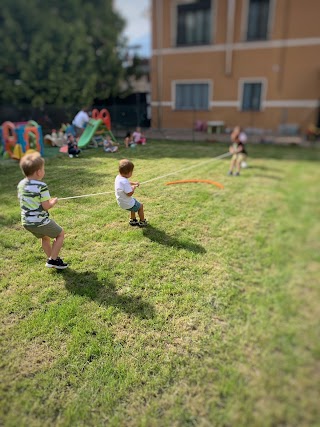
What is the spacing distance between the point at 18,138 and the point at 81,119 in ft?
22.3

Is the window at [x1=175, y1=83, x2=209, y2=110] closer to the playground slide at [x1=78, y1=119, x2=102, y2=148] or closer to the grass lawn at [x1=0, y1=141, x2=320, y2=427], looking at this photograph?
the grass lawn at [x1=0, y1=141, x2=320, y2=427]

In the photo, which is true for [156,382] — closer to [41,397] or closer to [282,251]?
[41,397]

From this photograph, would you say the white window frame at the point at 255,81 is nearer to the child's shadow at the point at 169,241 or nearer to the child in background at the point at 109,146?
the child's shadow at the point at 169,241

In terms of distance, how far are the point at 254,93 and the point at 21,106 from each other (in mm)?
13023

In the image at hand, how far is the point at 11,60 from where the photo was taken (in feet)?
54.5

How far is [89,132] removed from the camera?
363 centimetres

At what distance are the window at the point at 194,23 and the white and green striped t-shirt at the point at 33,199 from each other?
17509mm

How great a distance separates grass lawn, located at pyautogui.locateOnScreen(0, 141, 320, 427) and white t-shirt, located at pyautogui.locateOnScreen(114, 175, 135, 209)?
13 centimetres

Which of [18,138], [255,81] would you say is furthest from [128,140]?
[255,81]

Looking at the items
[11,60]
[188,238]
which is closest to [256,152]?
[188,238]

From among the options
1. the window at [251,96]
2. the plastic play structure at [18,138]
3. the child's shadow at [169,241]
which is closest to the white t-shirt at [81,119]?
the child's shadow at [169,241]

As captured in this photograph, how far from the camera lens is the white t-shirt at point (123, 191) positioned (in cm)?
293

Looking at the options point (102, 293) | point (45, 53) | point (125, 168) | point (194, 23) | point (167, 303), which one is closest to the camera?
point (125, 168)

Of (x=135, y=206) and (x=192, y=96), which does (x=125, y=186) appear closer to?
(x=135, y=206)
